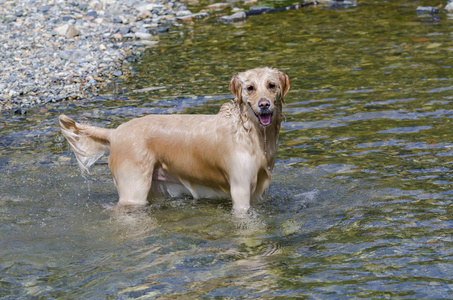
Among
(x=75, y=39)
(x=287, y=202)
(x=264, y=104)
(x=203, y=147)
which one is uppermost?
(x=75, y=39)

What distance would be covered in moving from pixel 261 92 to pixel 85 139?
8.18 feet

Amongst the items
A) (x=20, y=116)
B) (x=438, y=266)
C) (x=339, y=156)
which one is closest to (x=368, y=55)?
(x=339, y=156)

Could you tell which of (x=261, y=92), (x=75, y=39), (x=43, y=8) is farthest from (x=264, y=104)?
(x=43, y=8)

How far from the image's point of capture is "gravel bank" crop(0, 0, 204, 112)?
13469 millimetres

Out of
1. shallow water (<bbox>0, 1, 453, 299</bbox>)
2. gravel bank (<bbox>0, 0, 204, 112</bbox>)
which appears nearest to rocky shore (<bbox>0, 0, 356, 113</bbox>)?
gravel bank (<bbox>0, 0, 204, 112</bbox>)

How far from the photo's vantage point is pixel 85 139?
8023mm

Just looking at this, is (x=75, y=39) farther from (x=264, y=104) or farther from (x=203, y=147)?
(x=264, y=104)

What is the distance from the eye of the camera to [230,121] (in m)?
7.29

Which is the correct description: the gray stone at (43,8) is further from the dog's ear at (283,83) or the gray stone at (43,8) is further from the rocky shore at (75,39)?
the dog's ear at (283,83)

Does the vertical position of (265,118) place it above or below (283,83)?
below

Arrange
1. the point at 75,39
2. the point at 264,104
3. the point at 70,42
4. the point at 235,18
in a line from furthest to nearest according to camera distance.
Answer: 1. the point at 235,18
2. the point at 75,39
3. the point at 70,42
4. the point at 264,104

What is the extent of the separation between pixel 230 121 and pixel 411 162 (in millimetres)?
2629

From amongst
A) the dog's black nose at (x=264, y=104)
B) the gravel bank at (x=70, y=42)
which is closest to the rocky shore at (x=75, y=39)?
the gravel bank at (x=70, y=42)

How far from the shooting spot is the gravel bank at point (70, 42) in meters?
13.5
